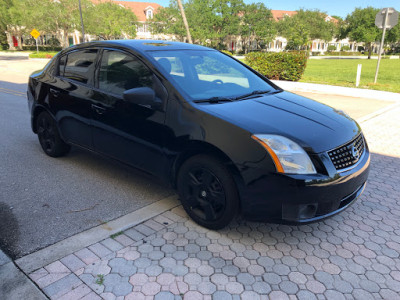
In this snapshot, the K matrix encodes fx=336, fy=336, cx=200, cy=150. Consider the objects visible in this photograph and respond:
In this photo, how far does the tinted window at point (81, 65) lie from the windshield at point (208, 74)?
928 millimetres

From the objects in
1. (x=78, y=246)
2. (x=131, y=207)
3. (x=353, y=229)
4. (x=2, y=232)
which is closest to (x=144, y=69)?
(x=131, y=207)

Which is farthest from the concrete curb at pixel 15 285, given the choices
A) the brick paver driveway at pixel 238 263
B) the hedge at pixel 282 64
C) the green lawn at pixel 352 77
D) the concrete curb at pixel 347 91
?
the hedge at pixel 282 64

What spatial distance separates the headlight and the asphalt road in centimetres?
141

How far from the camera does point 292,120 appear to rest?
305 cm

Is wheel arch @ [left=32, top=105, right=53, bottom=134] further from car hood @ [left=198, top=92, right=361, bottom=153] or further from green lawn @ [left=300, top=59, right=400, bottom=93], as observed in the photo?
green lawn @ [left=300, top=59, right=400, bottom=93]

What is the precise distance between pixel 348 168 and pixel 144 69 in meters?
2.20

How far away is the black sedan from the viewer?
2719mm

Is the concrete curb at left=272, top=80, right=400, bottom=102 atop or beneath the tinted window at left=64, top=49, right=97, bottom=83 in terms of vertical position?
beneath

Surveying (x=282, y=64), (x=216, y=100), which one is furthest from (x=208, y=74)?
(x=282, y=64)

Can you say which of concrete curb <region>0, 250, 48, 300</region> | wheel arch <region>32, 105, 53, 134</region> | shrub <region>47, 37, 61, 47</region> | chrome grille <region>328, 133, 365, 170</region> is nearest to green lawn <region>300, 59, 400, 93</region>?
chrome grille <region>328, 133, 365, 170</region>

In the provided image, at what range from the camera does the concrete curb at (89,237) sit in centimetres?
272

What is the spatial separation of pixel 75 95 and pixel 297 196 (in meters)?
2.95

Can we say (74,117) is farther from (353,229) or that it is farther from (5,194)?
(353,229)

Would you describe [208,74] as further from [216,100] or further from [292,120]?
[292,120]
